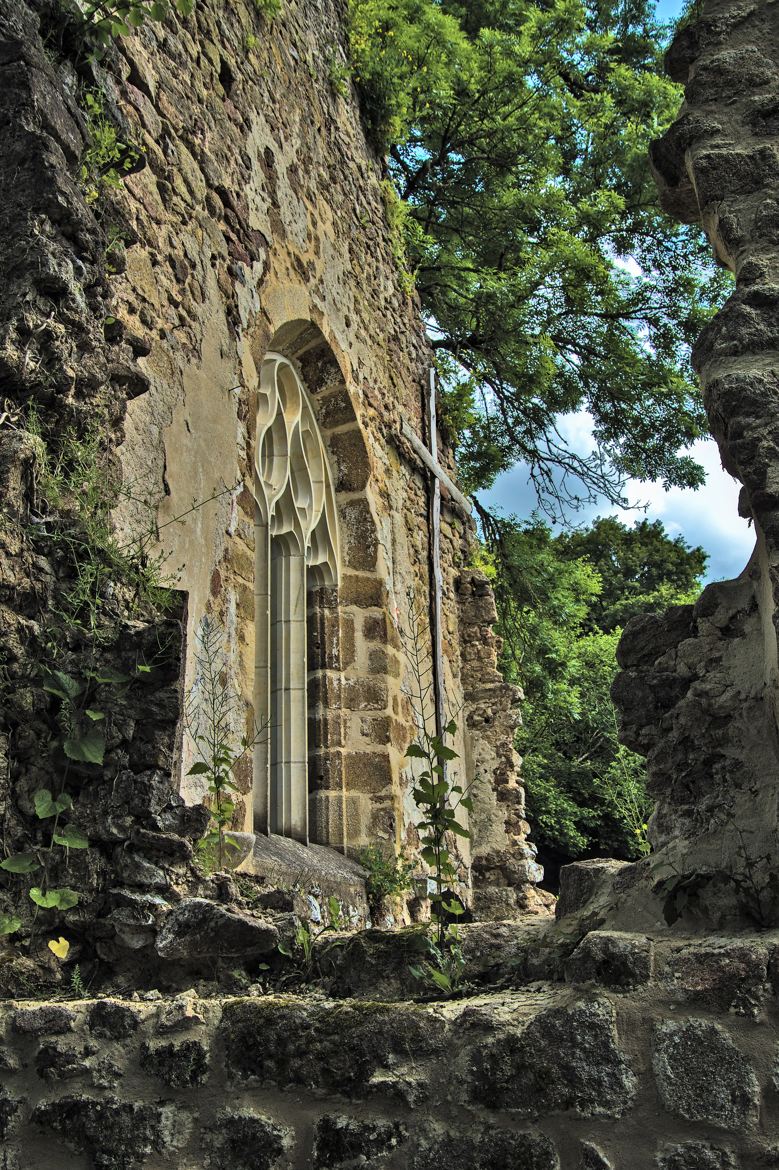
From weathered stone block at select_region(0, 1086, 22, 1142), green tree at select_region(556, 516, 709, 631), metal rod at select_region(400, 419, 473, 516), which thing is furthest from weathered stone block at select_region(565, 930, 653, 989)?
green tree at select_region(556, 516, 709, 631)

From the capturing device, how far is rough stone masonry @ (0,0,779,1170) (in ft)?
6.26

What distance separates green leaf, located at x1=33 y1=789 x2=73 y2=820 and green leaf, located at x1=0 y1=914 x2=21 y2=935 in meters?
0.24

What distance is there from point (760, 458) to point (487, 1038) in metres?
1.27

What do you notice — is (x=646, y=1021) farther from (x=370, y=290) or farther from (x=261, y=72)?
(x=370, y=290)

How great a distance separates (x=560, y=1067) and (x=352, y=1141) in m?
0.42

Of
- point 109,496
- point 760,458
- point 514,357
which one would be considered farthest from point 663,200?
point 514,357

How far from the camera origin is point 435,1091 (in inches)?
79.1

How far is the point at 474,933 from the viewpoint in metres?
2.49

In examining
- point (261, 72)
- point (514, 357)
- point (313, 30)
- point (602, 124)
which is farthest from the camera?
point (602, 124)

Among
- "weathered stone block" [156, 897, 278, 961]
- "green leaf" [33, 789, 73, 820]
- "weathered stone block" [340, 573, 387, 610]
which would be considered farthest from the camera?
"weathered stone block" [340, 573, 387, 610]

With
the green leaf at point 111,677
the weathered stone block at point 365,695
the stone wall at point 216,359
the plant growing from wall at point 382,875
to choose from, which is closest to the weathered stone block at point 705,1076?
the stone wall at point 216,359

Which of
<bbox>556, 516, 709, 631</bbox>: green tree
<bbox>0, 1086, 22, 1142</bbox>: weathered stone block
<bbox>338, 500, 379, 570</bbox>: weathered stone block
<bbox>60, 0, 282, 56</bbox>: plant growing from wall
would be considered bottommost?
<bbox>0, 1086, 22, 1142</bbox>: weathered stone block

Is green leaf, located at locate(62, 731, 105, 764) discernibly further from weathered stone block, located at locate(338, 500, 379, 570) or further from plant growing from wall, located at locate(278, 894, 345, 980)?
weathered stone block, located at locate(338, 500, 379, 570)

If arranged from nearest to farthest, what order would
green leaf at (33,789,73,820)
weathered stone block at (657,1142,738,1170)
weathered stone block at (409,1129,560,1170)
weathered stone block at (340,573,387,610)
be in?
1. weathered stone block at (657,1142,738,1170)
2. weathered stone block at (409,1129,560,1170)
3. green leaf at (33,789,73,820)
4. weathered stone block at (340,573,387,610)
